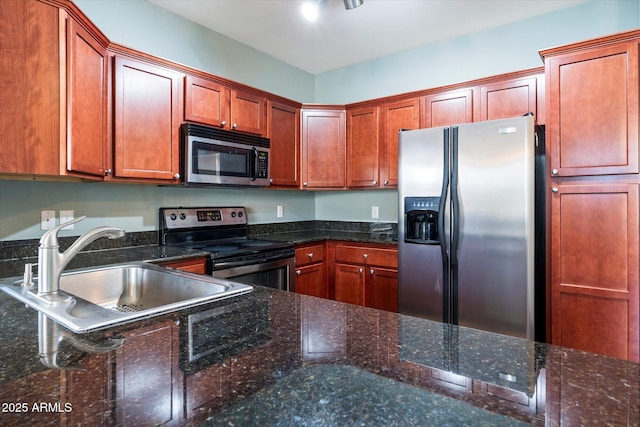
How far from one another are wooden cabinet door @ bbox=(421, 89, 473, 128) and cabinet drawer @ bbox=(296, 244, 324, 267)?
1.42 metres

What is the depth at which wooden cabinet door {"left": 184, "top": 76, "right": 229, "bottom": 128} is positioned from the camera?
103 inches

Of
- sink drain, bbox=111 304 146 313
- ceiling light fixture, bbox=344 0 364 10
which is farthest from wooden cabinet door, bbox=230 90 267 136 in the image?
sink drain, bbox=111 304 146 313

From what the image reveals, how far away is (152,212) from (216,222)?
0.52 metres

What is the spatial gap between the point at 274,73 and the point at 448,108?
178cm

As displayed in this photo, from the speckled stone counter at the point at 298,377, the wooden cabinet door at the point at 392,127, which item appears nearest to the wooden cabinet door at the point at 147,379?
the speckled stone counter at the point at 298,377

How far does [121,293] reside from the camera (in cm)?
173

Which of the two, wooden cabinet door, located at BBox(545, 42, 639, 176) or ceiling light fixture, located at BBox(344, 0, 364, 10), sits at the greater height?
ceiling light fixture, located at BBox(344, 0, 364, 10)

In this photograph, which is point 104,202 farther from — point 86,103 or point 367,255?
point 367,255

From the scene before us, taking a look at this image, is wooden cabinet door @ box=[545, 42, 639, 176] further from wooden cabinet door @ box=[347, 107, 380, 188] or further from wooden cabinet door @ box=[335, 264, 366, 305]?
wooden cabinet door @ box=[335, 264, 366, 305]

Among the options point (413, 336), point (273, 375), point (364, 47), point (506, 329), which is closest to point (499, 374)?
point (413, 336)

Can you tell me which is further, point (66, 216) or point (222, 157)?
point (222, 157)

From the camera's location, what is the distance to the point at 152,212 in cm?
273

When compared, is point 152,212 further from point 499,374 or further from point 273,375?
point 499,374

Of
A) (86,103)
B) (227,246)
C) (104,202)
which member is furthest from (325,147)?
(86,103)
